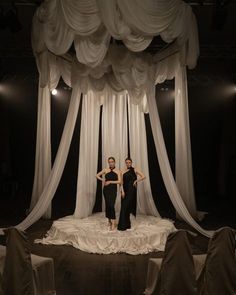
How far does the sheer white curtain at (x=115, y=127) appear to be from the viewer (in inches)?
248

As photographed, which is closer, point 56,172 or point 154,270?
point 154,270

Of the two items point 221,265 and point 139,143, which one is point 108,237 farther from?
point 221,265

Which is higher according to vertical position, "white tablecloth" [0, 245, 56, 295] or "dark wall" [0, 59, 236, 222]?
"dark wall" [0, 59, 236, 222]

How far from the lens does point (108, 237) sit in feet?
16.6

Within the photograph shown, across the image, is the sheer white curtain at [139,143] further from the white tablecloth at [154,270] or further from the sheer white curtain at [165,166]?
the white tablecloth at [154,270]

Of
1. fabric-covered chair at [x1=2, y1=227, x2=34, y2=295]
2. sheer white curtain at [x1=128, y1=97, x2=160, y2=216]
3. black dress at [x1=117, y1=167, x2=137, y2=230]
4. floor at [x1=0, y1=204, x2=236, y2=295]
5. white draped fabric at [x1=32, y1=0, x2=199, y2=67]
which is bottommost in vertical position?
floor at [x1=0, y1=204, x2=236, y2=295]

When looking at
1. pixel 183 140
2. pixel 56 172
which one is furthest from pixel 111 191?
pixel 183 140

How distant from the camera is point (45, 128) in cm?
664

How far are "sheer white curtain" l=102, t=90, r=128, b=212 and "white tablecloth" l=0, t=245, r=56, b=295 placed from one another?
291 centimetres

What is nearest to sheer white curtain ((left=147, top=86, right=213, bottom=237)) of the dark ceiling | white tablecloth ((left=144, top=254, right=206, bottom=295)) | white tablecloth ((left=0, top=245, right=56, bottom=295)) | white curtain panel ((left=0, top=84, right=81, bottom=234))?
white curtain panel ((left=0, top=84, right=81, bottom=234))

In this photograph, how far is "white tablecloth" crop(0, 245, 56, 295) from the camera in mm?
3311

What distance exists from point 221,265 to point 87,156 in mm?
3475

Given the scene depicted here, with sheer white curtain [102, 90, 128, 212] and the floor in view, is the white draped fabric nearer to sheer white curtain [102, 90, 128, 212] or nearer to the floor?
sheer white curtain [102, 90, 128, 212]

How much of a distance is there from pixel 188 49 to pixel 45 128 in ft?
9.76
